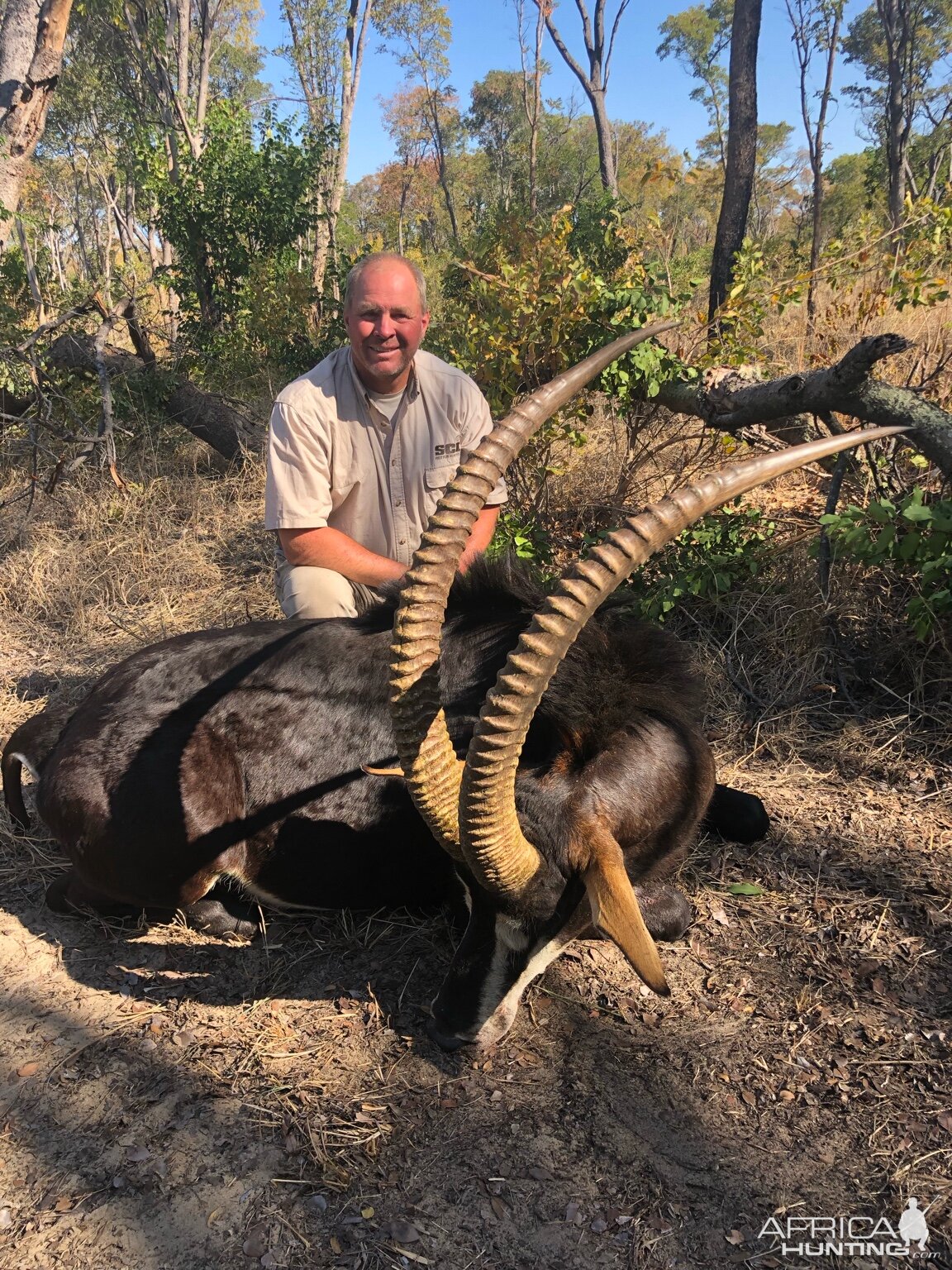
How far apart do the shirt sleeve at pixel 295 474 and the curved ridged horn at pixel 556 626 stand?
8.13 ft

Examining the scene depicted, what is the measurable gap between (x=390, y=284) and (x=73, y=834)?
10.0 feet

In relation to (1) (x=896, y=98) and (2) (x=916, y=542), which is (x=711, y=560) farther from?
(1) (x=896, y=98)

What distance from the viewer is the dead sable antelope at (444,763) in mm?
2115

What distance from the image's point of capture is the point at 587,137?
47.2 metres


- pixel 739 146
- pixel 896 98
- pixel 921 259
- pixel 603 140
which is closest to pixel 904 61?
pixel 896 98

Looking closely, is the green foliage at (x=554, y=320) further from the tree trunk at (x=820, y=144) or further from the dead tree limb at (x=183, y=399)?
the tree trunk at (x=820, y=144)

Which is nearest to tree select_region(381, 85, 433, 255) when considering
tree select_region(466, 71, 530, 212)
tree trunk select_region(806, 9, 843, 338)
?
tree select_region(466, 71, 530, 212)

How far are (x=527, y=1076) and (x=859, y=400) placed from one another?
3.53m

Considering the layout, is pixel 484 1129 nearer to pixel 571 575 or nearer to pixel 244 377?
pixel 571 575

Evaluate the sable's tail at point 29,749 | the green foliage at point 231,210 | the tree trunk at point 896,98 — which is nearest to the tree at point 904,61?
the tree trunk at point 896,98

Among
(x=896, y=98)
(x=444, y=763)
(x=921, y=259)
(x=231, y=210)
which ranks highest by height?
(x=896, y=98)

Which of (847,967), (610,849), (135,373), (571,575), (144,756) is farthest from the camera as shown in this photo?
(135,373)

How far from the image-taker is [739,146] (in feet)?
37.0

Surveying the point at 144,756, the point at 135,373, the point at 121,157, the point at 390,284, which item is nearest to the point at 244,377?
the point at 135,373
